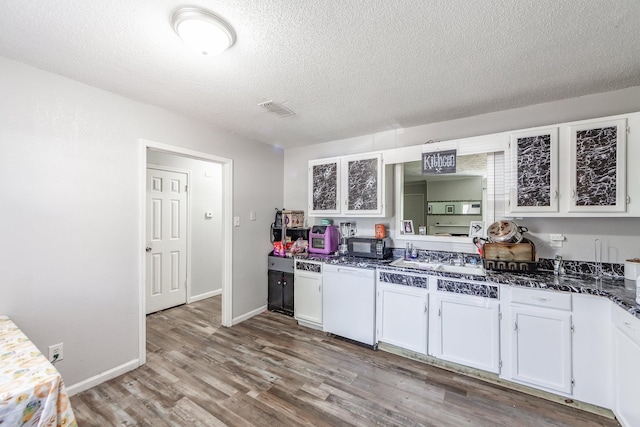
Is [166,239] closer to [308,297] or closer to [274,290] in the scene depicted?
[274,290]

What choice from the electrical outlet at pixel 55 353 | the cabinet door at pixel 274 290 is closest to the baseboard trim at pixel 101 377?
the electrical outlet at pixel 55 353

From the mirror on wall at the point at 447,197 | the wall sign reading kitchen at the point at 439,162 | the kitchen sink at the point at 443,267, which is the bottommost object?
the kitchen sink at the point at 443,267

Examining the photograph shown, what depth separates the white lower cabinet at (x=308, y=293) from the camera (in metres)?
3.20

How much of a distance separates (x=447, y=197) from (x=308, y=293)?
1961mm

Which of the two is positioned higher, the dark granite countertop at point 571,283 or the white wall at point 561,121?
the white wall at point 561,121

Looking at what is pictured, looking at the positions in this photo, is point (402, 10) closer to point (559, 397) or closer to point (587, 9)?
point (587, 9)

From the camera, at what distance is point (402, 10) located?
136cm

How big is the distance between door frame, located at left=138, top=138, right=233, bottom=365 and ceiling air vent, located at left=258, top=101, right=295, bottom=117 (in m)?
0.99

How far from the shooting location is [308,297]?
3277 mm

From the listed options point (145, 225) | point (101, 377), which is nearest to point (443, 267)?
point (145, 225)

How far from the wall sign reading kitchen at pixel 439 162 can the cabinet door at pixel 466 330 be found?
128 cm

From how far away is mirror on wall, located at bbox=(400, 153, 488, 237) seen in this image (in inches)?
109

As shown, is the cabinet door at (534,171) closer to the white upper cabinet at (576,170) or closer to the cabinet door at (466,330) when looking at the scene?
the white upper cabinet at (576,170)

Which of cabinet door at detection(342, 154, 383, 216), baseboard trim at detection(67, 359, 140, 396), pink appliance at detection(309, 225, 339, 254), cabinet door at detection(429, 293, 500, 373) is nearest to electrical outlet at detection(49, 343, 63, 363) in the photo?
baseboard trim at detection(67, 359, 140, 396)
